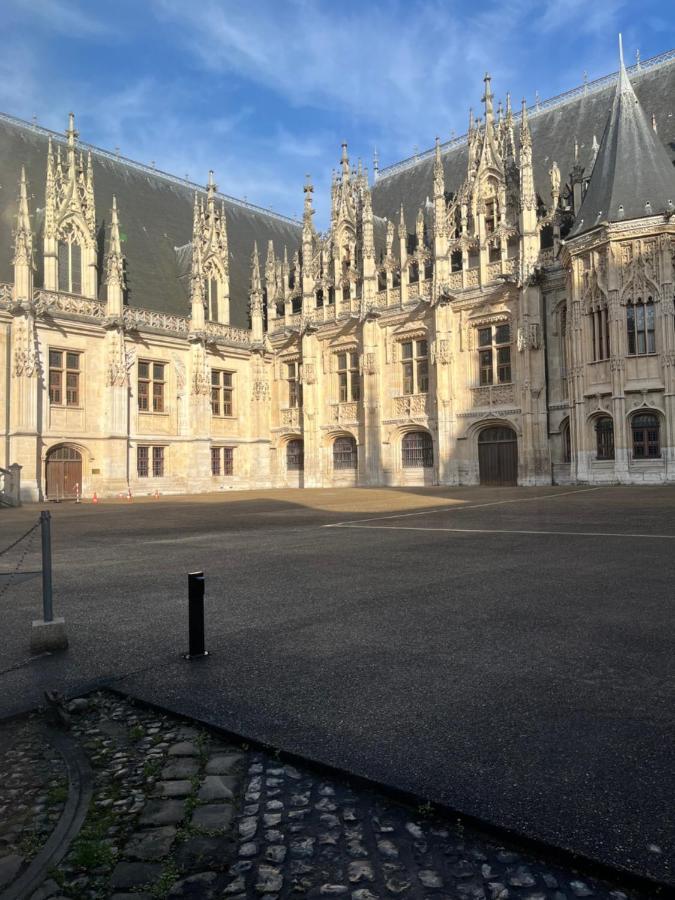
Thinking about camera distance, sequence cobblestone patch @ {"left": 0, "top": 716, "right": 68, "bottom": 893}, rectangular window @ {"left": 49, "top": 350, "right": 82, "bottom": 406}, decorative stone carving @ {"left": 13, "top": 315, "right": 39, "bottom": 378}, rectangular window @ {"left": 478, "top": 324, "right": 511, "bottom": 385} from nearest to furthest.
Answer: cobblestone patch @ {"left": 0, "top": 716, "right": 68, "bottom": 893}
decorative stone carving @ {"left": 13, "top": 315, "right": 39, "bottom": 378}
rectangular window @ {"left": 49, "top": 350, "right": 82, "bottom": 406}
rectangular window @ {"left": 478, "top": 324, "right": 511, "bottom": 385}

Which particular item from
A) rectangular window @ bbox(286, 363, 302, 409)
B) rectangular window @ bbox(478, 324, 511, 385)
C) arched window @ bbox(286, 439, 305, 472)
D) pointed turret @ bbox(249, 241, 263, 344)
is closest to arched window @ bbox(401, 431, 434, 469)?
rectangular window @ bbox(478, 324, 511, 385)

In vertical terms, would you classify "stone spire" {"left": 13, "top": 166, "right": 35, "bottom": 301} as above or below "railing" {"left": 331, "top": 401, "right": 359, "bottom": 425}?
above

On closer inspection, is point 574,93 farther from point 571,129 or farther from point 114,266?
point 114,266

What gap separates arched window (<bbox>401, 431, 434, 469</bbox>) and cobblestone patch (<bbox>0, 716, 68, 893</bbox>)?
27.7 metres

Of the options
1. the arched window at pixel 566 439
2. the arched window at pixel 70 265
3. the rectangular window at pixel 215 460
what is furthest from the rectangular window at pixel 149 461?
the arched window at pixel 566 439

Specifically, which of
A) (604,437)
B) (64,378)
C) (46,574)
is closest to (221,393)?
(64,378)

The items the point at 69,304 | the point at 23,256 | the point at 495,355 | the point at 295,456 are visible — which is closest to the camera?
the point at 23,256

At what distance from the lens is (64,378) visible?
27359mm

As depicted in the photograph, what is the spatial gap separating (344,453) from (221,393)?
24.6ft

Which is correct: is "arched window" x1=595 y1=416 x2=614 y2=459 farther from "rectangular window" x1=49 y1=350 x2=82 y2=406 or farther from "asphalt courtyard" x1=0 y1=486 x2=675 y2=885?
"rectangular window" x1=49 y1=350 x2=82 y2=406

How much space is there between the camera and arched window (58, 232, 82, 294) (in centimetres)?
2834

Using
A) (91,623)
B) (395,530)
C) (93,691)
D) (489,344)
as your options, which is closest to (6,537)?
(395,530)

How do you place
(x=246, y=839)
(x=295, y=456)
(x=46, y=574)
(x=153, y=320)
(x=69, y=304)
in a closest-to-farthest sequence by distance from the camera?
1. (x=246, y=839)
2. (x=46, y=574)
3. (x=69, y=304)
4. (x=153, y=320)
5. (x=295, y=456)

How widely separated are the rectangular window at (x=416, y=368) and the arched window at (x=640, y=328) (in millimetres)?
9491
